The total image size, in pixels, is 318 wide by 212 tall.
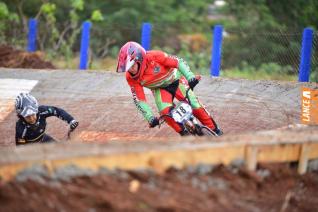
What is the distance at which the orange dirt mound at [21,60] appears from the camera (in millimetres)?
19109

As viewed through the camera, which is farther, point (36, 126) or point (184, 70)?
point (36, 126)

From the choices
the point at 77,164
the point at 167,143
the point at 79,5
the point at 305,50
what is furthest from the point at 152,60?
the point at 79,5

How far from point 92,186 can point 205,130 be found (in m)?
3.87

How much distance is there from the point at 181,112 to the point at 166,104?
346mm

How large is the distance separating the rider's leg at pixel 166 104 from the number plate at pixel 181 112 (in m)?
0.10


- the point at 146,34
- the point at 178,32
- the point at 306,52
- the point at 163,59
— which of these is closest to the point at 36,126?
the point at 163,59

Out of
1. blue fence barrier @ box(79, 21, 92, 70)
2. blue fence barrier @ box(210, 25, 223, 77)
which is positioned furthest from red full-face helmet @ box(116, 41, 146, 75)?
blue fence barrier @ box(79, 21, 92, 70)

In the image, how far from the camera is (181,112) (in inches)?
367

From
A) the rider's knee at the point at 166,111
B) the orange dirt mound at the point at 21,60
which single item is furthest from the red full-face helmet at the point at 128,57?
the orange dirt mound at the point at 21,60

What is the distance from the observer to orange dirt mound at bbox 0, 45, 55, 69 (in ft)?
62.7

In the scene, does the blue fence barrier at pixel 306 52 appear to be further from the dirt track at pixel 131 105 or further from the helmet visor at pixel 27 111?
the helmet visor at pixel 27 111

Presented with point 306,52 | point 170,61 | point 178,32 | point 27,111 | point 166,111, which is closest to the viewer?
point 166,111

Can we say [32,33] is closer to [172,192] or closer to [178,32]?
[178,32]

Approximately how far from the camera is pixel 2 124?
1365 centimetres
